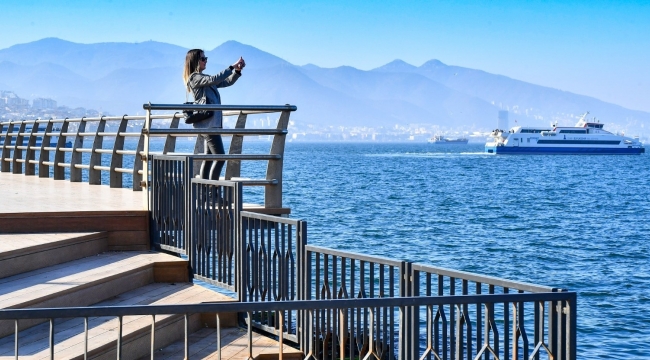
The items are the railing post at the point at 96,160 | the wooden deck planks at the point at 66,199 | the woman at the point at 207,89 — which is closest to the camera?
the wooden deck planks at the point at 66,199

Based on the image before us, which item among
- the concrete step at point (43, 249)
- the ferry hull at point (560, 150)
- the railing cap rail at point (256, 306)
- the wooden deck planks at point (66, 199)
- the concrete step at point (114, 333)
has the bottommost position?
the ferry hull at point (560, 150)

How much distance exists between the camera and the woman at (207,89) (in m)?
10.7

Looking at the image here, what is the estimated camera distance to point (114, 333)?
7.15m

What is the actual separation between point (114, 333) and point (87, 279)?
1220 millimetres

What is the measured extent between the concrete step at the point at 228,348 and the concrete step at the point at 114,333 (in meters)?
0.09

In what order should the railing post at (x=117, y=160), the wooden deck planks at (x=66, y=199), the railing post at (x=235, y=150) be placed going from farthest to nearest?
the railing post at (x=117, y=160) → the railing post at (x=235, y=150) → the wooden deck planks at (x=66, y=199)

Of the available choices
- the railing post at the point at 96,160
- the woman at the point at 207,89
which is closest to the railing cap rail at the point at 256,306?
the woman at the point at 207,89

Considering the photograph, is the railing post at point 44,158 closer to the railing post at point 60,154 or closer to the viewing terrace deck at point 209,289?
the railing post at point 60,154

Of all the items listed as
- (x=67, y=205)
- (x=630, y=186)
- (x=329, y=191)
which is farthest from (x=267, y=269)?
(x=630, y=186)

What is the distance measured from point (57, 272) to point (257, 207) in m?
2.85

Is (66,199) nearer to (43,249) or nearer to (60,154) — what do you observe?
(43,249)

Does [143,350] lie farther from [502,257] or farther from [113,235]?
[502,257]

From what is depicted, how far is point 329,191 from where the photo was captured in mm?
54750

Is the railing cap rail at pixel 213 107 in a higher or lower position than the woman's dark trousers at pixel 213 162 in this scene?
higher
